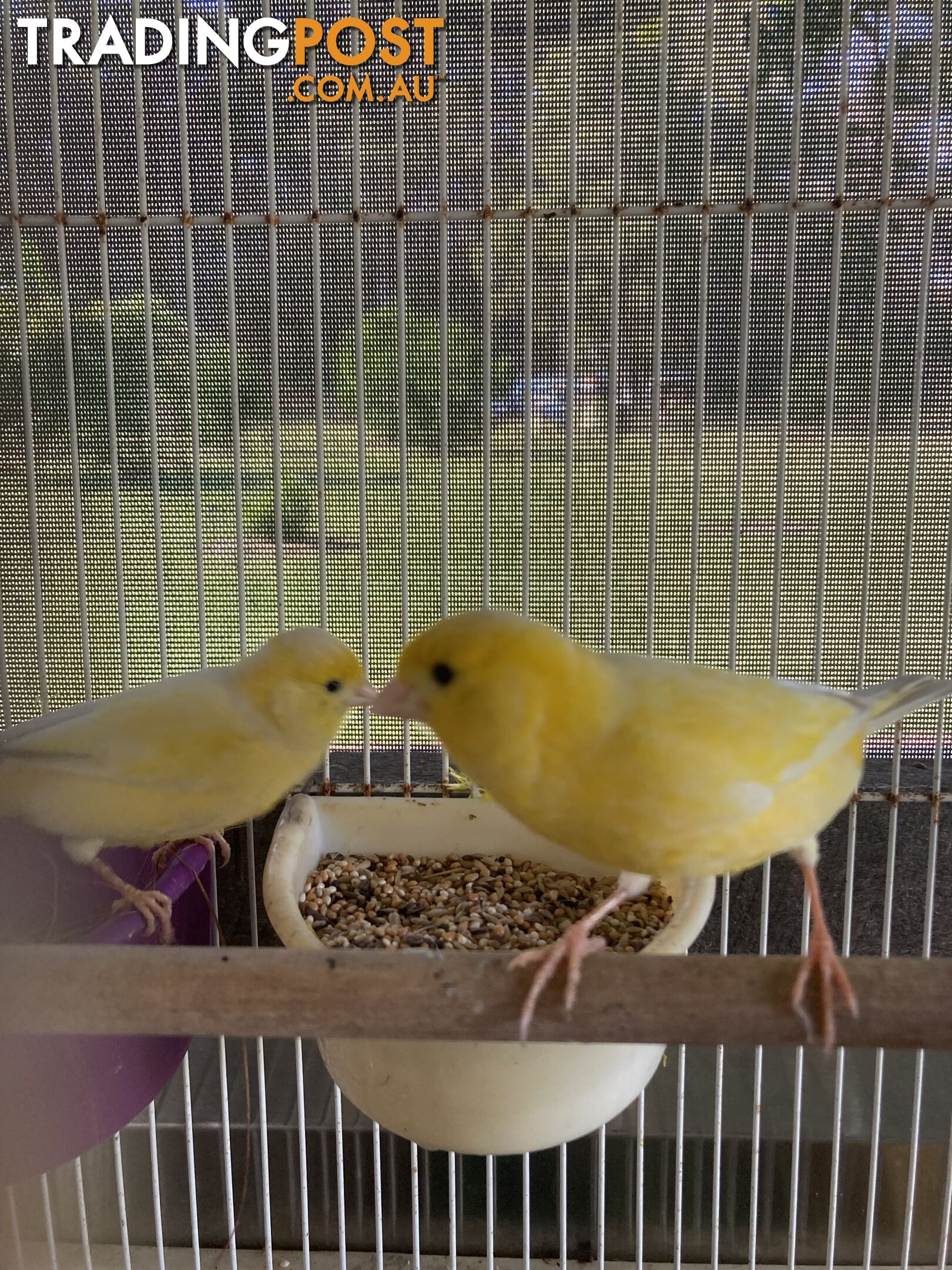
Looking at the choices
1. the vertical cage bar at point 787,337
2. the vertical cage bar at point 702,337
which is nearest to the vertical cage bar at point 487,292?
the vertical cage bar at point 702,337

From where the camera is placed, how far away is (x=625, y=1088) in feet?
3.50

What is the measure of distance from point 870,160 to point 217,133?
0.80 m

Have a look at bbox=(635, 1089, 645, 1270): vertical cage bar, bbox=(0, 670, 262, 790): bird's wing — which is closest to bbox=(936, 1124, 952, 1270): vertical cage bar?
bbox=(635, 1089, 645, 1270): vertical cage bar

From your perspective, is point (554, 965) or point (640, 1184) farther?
point (640, 1184)

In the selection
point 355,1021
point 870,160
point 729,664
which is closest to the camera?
point 355,1021

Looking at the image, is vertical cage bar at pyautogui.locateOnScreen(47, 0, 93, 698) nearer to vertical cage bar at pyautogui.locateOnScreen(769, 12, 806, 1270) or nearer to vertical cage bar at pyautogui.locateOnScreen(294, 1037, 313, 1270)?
vertical cage bar at pyautogui.locateOnScreen(294, 1037, 313, 1270)

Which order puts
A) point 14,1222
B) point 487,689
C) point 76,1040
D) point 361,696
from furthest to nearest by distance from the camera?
point 76,1040, point 361,696, point 487,689, point 14,1222

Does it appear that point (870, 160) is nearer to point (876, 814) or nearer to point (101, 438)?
point (876, 814)

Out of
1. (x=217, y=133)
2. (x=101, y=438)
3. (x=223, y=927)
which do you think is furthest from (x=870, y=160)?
(x=223, y=927)

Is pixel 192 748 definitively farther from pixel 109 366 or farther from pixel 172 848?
pixel 109 366

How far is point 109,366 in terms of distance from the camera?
125cm

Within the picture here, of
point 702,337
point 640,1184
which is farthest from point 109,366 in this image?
point 640,1184

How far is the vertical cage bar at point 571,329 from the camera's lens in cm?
116

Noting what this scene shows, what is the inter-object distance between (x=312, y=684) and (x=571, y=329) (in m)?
0.64
